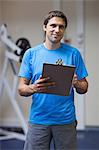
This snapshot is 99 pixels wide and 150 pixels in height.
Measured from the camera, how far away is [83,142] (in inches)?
129

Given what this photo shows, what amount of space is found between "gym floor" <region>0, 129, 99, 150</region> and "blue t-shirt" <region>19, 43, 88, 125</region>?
5.46 feet

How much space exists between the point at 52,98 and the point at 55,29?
39 centimetres

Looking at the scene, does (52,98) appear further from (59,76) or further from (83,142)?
(83,142)

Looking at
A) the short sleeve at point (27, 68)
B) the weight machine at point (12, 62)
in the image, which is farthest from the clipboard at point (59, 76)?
the weight machine at point (12, 62)

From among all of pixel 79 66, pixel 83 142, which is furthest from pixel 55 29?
pixel 83 142

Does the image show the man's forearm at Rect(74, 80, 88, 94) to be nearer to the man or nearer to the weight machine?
the man

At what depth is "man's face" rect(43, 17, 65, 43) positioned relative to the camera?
152cm

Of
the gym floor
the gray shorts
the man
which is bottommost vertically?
the gym floor

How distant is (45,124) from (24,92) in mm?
218

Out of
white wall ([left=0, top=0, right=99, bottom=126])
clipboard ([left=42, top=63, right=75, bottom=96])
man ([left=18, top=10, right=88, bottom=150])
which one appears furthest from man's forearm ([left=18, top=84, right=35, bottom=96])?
white wall ([left=0, top=0, right=99, bottom=126])

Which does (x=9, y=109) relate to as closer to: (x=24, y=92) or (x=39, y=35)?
(x=39, y=35)

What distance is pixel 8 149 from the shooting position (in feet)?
10.1

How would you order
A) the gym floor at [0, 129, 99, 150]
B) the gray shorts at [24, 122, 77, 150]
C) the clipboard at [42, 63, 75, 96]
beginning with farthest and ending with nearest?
the gym floor at [0, 129, 99, 150]
the gray shorts at [24, 122, 77, 150]
the clipboard at [42, 63, 75, 96]

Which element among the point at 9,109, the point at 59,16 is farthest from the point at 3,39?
the point at 59,16
